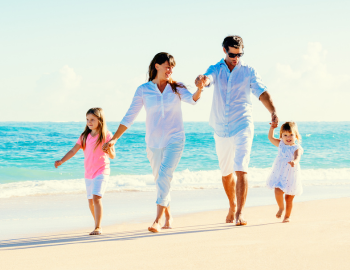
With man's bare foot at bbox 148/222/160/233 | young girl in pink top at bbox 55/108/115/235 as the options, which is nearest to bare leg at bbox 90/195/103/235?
young girl in pink top at bbox 55/108/115/235

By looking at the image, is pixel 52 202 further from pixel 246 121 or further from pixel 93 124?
pixel 246 121

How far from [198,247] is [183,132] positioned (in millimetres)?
1362

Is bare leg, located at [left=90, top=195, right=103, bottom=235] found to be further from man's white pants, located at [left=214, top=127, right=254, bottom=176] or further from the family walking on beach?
man's white pants, located at [left=214, top=127, right=254, bottom=176]

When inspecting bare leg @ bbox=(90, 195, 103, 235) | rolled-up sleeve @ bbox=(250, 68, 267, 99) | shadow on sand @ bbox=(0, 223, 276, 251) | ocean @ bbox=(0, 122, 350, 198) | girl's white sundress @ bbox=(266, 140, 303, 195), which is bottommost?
ocean @ bbox=(0, 122, 350, 198)

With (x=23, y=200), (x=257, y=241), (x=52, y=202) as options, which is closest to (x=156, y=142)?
(x=257, y=241)

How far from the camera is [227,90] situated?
14.7 feet

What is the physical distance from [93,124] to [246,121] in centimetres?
174

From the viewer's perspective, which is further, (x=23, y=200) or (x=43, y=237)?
(x=23, y=200)

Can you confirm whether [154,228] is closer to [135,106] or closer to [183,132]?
[183,132]

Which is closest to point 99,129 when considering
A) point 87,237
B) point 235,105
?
point 87,237

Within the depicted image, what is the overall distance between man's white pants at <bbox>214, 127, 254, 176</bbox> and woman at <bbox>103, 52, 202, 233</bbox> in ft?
1.97

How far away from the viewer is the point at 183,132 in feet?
14.0

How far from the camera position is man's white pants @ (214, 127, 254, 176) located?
4340 mm

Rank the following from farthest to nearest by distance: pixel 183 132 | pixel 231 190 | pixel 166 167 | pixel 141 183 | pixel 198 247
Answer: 1. pixel 141 183
2. pixel 231 190
3. pixel 183 132
4. pixel 166 167
5. pixel 198 247
